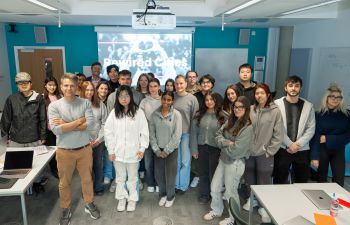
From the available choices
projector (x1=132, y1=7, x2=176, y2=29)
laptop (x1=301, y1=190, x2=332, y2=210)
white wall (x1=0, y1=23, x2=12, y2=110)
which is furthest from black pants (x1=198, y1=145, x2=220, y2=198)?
white wall (x1=0, y1=23, x2=12, y2=110)

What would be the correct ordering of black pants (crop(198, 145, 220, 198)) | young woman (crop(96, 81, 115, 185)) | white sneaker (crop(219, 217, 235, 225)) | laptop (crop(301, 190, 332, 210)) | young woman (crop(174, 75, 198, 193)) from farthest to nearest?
1. young woman (crop(96, 81, 115, 185))
2. young woman (crop(174, 75, 198, 193))
3. black pants (crop(198, 145, 220, 198))
4. white sneaker (crop(219, 217, 235, 225))
5. laptop (crop(301, 190, 332, 210))

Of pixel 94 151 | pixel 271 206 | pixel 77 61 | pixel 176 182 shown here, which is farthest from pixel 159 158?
pixel 77 61

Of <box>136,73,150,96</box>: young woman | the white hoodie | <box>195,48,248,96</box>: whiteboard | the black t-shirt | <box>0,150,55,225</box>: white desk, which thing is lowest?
<box>0,150,55,225</box>: white desk

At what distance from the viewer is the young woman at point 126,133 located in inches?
126

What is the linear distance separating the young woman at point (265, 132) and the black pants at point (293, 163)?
19 cm

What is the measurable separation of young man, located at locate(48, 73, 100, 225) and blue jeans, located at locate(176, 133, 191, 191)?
1.19 meters

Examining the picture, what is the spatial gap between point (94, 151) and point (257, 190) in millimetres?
2127

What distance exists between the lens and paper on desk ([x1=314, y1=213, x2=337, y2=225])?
6.86ft

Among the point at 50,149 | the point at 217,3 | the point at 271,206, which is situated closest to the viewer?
the point at 271,206

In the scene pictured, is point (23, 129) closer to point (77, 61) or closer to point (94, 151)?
point (94, 151)

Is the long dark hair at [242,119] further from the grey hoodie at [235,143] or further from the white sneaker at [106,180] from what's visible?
the white sneaker at [106,180]

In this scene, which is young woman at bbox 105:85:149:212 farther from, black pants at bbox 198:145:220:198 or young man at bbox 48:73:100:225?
black pants at bbox 198:145:220:198

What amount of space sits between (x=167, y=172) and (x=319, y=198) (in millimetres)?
1740

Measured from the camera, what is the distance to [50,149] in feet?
11.4
